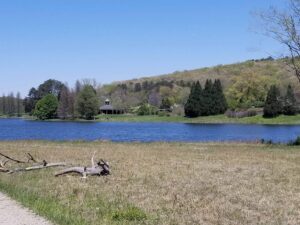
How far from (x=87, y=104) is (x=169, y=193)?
546 feet

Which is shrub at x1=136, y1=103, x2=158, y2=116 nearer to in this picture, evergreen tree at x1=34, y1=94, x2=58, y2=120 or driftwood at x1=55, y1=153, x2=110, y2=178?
evergreen tree at x1=34, y1=94, x2=58, y2=120

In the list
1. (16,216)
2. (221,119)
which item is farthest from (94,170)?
(221,119)

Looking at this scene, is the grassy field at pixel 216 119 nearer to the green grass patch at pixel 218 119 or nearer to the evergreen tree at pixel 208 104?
the green grass patch at pixel 218 119

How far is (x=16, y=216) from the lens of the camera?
39.9ft

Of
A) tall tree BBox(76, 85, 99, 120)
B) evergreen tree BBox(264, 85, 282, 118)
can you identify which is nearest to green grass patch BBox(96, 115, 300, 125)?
evergreen tree BBox(264, 85, 282, 118)

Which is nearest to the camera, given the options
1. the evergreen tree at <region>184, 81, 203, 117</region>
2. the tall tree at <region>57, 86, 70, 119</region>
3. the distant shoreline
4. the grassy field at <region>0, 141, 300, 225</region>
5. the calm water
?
the grassy field at <region>0, 141, 300, 225</region>

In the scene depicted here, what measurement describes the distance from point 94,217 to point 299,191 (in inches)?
271

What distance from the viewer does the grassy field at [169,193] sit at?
12.8 m

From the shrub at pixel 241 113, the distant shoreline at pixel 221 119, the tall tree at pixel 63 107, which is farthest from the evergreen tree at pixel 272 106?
the tall tree at pixel 63 107

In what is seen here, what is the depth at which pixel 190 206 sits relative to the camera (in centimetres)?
1412

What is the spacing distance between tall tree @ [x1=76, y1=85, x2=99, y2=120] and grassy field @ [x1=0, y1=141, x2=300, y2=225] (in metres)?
156

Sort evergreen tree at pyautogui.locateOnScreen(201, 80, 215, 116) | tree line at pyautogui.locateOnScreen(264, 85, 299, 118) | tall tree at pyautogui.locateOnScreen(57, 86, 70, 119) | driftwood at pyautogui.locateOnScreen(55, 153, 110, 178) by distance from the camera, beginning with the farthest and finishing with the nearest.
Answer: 1. tall tree at pyautogui.locateOnScreen(57, 86, 70, 119)
2. evergreen tree at pyautogui.locateOnScreen(201, 80, 215, 116)
3. tree line at pyautogui.locateOnScreen(264, 85, 299, 118)
4. driftwood at pyautogui.locateOnScreen(55, 153, 110, 178)

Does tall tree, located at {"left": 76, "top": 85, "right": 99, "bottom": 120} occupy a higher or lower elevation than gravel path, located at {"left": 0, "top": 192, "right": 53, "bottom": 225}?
higher

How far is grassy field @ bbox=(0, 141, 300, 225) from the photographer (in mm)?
12781
